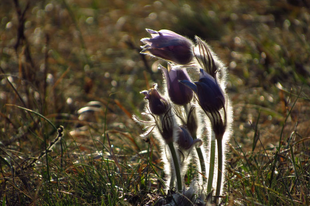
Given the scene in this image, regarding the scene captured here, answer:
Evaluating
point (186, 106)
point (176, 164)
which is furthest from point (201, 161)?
point (186, 106)

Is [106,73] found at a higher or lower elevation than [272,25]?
lower

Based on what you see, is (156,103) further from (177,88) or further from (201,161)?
(201,161)

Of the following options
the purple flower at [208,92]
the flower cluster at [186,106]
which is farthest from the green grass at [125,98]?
the purple flower at [208,92]

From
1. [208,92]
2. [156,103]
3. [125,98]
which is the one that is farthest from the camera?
[125,98]

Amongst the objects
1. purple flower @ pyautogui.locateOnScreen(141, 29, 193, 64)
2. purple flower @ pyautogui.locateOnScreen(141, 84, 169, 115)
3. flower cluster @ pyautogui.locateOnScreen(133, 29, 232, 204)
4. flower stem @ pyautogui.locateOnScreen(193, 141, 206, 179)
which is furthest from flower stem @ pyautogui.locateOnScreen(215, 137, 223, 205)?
purple flower @ pyautogui.locateOnScreen(141, 29, 193, 64)

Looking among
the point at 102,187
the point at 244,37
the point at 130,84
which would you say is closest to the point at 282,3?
the point at 244,37

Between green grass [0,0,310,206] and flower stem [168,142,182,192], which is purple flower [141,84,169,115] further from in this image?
green grass [0,0,310,206]

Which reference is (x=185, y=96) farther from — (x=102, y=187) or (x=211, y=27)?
(x=211, y=27)
